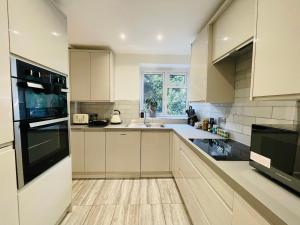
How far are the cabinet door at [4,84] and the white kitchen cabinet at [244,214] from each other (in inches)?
53.4

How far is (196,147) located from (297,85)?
3.02 feet

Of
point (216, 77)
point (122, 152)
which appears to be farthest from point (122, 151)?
point (216, 77)

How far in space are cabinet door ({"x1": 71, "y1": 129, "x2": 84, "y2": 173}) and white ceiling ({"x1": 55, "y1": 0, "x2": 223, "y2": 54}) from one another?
1501 millimetres

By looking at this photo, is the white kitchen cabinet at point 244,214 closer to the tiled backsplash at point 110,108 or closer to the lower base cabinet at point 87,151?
the lower base cabinet at point 87,151

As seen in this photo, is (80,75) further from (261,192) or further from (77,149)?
(261,192)

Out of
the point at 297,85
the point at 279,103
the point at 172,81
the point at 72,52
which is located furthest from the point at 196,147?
the point at 72,52

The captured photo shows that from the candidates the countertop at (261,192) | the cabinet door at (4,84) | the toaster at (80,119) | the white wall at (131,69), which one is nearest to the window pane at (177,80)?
the white wall at (131,69)

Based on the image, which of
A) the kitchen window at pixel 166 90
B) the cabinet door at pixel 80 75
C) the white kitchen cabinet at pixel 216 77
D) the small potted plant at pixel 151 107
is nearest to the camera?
the white kitchen cabinet at pixel 216 77

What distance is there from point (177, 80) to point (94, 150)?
86.0 inches

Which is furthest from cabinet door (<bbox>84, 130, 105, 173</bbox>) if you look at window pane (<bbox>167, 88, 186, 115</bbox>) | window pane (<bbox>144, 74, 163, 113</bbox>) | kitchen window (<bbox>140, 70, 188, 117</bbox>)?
window pane (<bbox>167, 88, 186, 115</bbox>)

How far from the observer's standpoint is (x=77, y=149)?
2.81 m

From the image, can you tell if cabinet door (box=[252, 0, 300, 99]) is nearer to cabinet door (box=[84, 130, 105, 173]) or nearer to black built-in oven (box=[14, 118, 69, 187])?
black built-in oven (box=[14, 118, 69, 187])

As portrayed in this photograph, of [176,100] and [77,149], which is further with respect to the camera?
[176,100]

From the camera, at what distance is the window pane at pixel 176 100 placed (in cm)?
370
